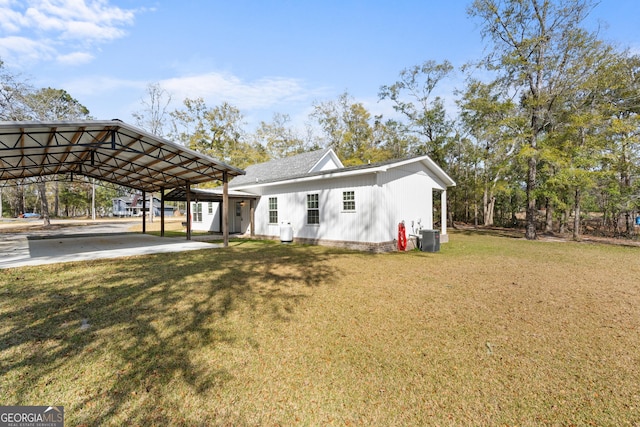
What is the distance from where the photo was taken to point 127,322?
157 inches

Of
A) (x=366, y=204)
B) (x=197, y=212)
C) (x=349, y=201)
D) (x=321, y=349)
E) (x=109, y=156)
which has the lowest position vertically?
(x=321, y=349)

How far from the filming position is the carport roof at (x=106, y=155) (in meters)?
7.78

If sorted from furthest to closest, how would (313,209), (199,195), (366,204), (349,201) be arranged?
(199,195)
(313,209)
(349,201)
(366,204)

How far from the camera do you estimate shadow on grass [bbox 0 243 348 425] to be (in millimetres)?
2586

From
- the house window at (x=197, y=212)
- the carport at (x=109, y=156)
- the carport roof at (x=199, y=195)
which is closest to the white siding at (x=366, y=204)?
the carport roof at (x=199, y=195)

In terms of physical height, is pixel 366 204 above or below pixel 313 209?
above

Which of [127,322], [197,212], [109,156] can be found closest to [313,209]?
[109,156]

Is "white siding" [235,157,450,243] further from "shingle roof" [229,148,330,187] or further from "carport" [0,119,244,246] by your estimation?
"shingle roof" [229,148,330,187]

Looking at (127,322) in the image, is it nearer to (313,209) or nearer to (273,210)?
(313,209)

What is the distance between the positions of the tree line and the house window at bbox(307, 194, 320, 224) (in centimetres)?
1069

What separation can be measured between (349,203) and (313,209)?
6.68 ft

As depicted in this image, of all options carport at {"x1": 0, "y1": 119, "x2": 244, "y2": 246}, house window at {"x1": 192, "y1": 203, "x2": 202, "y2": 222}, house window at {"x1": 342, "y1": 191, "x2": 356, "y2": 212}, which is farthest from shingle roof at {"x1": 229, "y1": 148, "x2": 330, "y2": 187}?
house window at {"x1": 342, "y1": 191, "x2": 356, "y2": 212}

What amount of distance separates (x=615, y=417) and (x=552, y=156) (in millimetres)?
14724

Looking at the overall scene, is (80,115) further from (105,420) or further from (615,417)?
(615,417)
